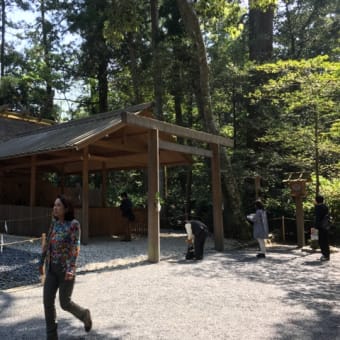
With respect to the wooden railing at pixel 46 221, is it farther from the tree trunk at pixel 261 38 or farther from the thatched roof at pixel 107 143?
the tree trunk at pixel 261 38

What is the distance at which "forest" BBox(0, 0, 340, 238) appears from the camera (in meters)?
13.0

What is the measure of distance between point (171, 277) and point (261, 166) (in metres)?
10.6

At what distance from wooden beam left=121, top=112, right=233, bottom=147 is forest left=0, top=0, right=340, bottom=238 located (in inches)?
84.7

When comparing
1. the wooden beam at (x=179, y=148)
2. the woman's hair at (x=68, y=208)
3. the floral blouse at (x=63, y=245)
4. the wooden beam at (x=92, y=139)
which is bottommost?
the floral blouse at (x=63, y=245)

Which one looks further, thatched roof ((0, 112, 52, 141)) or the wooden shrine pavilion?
thatched roof ((0, 112, 52, 141))

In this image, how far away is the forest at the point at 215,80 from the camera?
1302 centimetres

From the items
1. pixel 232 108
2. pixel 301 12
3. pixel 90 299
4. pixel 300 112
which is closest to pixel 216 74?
pixel 232 108

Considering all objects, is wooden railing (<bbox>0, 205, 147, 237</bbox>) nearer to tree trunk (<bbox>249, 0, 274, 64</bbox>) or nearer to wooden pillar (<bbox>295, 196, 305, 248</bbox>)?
wooden pillar (<bbox>295, 196, 305, 248</bbox>)

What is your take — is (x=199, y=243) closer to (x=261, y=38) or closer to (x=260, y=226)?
(x=260, y=226)

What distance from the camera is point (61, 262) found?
12.3 feet

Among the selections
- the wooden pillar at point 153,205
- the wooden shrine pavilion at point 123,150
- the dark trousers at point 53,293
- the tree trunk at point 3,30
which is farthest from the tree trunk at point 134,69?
the dark trousers at point 53,293

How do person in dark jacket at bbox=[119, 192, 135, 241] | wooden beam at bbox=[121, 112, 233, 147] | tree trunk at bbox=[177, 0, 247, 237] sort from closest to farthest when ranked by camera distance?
wooden beam at bbox=[121, 112, 233, 147]
person in dark jacket at bbox=[119, 192, 135, 241]
tree trunk at bbox=[177, 0, 247, 237]

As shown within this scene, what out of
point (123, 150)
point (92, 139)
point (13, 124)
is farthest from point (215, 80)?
point (13, 124)

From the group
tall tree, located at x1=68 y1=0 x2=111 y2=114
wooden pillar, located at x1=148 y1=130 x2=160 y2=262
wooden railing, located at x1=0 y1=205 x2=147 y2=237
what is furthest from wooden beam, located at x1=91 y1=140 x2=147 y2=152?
tall tree, located at x1=68 y1=0 x2=111 y2=114
